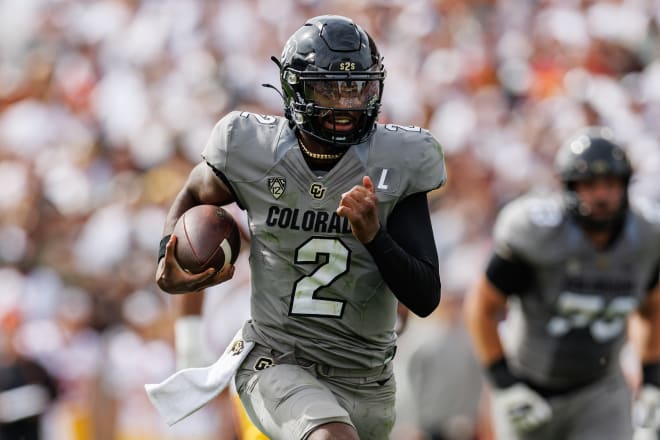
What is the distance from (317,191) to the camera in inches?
158

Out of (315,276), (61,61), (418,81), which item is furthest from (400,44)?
(315,276)

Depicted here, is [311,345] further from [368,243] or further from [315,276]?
[368,243]

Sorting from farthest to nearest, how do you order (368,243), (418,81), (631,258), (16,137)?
(16,137)
(418,81)
(631,258)
(368,243)

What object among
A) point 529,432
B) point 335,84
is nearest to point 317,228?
point 335,84

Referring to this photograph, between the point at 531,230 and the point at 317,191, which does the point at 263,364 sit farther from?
the point at 531,230

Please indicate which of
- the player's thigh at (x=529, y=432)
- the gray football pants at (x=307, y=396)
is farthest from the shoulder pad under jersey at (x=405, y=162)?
the player's thigh at (x=529, y=432)

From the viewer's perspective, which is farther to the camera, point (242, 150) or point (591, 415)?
point (591, 415)

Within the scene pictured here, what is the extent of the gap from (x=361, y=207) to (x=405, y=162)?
436 millimetres

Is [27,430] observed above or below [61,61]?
below

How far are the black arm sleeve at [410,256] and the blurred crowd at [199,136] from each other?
2907 mm

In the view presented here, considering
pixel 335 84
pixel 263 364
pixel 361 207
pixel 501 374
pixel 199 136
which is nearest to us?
pixel 361 207

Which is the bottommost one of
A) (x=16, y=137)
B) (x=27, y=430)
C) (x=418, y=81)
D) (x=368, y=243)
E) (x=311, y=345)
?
(x=27, y=430)

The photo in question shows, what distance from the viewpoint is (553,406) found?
232 inches

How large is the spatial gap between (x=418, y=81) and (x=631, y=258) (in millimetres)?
4919
